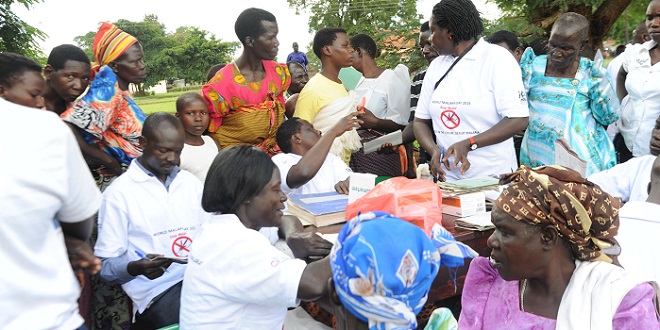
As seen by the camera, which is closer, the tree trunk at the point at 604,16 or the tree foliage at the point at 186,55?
the tree trunk at the point at 604,16

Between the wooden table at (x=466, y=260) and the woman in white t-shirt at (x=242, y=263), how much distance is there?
1.73 ft

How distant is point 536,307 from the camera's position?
176 cm

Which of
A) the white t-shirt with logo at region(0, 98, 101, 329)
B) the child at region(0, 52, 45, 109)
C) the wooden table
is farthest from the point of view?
the wooden table

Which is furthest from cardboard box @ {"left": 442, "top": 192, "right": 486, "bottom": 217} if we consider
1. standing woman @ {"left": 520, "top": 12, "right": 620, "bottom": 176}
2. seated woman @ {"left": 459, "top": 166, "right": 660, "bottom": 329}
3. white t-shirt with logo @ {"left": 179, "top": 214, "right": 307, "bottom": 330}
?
standing woman @ {"left": 520, "top": 12, "right": 620, "bottom": 176}

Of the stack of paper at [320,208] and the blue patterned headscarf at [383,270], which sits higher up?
the blue patterned headscarf at [383,270]

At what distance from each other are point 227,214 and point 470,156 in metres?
1.71

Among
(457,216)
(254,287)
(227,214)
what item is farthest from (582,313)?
(227,214)

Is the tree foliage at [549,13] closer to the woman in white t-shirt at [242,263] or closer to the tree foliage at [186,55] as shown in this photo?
the woman in white t-shirt at [242,263]

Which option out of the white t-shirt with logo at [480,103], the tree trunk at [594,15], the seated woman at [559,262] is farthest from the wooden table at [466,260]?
the tree trunk at [594,15]

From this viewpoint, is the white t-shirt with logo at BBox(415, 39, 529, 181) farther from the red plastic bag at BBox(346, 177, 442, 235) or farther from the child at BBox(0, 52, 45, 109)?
the child at BBox(0, 52, 45, 109)

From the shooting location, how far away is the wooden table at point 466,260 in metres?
2.05

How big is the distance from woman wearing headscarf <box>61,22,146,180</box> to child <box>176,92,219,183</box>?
26 centimetres

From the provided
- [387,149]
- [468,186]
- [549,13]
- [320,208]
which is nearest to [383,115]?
[387,149]

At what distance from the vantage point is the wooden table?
Answer: 205 cm
